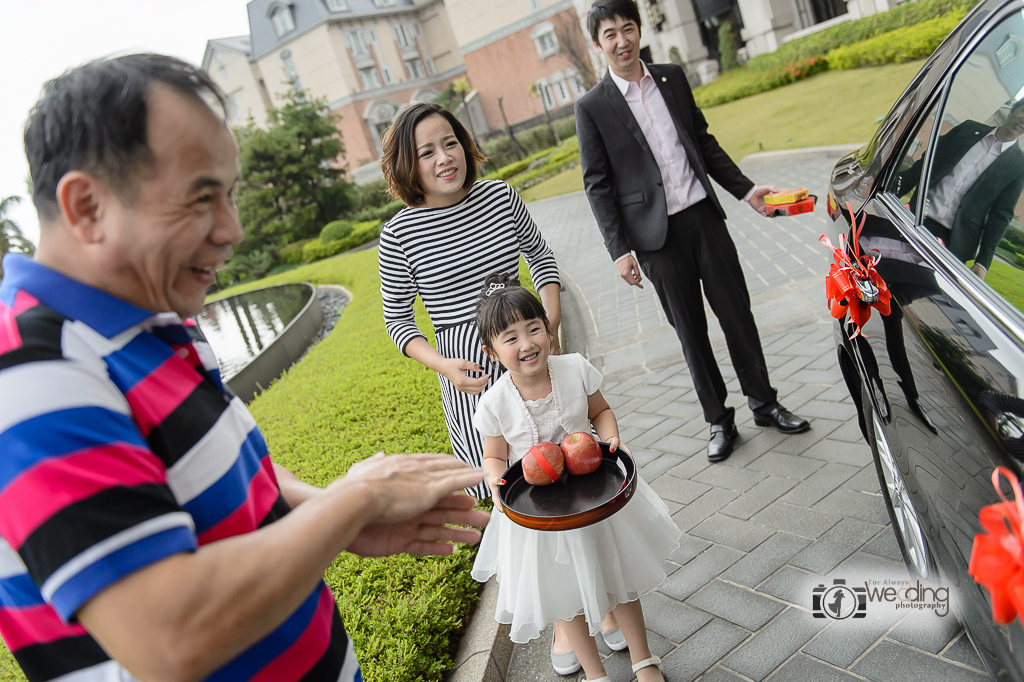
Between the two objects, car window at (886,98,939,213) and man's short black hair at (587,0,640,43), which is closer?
car window at (886,98,939,213)

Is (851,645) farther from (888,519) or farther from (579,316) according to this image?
(579,316)

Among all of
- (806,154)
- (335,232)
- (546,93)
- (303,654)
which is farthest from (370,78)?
(303,654)

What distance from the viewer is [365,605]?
125 inches

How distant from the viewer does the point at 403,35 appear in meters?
53.1

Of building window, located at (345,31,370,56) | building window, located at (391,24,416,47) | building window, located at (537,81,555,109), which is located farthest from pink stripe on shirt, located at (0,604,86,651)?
building window, located at (391,24,416,47)

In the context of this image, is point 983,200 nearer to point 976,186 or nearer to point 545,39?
point 976,186

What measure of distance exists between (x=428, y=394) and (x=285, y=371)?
4.61 metres

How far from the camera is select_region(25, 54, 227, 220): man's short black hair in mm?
968

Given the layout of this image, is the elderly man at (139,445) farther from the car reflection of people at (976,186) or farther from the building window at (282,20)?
the building window at (282,20)

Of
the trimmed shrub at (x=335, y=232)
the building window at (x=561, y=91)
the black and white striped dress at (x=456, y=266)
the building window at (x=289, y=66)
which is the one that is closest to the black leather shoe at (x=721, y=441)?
the black and white striped dress at (x=456, y=266)

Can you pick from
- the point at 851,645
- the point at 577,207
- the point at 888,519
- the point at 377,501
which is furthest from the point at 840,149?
the point at 377,501

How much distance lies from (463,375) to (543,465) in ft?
1.98

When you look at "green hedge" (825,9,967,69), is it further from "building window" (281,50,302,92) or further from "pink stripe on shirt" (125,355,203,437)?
"building window" (281,50,302,92)

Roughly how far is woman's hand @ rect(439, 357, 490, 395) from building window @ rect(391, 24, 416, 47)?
54.9m
